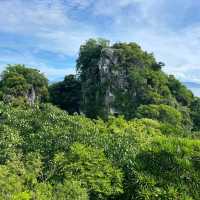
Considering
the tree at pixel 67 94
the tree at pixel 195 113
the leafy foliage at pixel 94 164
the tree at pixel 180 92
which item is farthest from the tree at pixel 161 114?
the leafy foliage at pixel 94 164

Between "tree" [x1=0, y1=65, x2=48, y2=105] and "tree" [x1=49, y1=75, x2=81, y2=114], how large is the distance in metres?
2.79

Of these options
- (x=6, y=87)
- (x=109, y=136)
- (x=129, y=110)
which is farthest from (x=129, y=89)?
(x=109, y=136)

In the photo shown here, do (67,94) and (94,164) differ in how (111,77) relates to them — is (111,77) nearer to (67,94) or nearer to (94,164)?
(67,94)

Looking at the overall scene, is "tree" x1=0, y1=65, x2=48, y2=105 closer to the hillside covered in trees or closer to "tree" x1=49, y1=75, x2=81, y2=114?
"tree" x1=49, y1=75, x2=81, y2=114

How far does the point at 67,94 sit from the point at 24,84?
32.7 ft

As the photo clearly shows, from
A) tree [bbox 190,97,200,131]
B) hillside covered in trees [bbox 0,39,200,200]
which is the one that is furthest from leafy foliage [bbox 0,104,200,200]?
tree [bbox 190,97,200,131]

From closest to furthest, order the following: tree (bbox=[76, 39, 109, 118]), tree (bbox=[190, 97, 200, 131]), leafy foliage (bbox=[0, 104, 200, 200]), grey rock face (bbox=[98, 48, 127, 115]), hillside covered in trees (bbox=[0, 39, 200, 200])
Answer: hillside covered in trees (bbox=[0, 39, 200, 200]), leafy foliage (bbox=[0, 104, 200, 200]), tree (bbox=[190, 97, 200, 131]), grey rock face (bbox=[98, 48, 127, 115]), tree (bbox=[76, 39, 109, 118])

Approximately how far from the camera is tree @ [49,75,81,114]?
262 ft

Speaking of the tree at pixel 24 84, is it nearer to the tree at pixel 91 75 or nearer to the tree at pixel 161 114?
the tree at pixel 91 75

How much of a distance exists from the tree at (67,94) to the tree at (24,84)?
2789mm

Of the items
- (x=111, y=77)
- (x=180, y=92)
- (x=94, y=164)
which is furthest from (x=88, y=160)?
(x=180, y=92)

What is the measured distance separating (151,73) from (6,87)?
66.8 feet

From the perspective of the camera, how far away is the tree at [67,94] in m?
79.8

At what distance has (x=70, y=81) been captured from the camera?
82.2 meters
